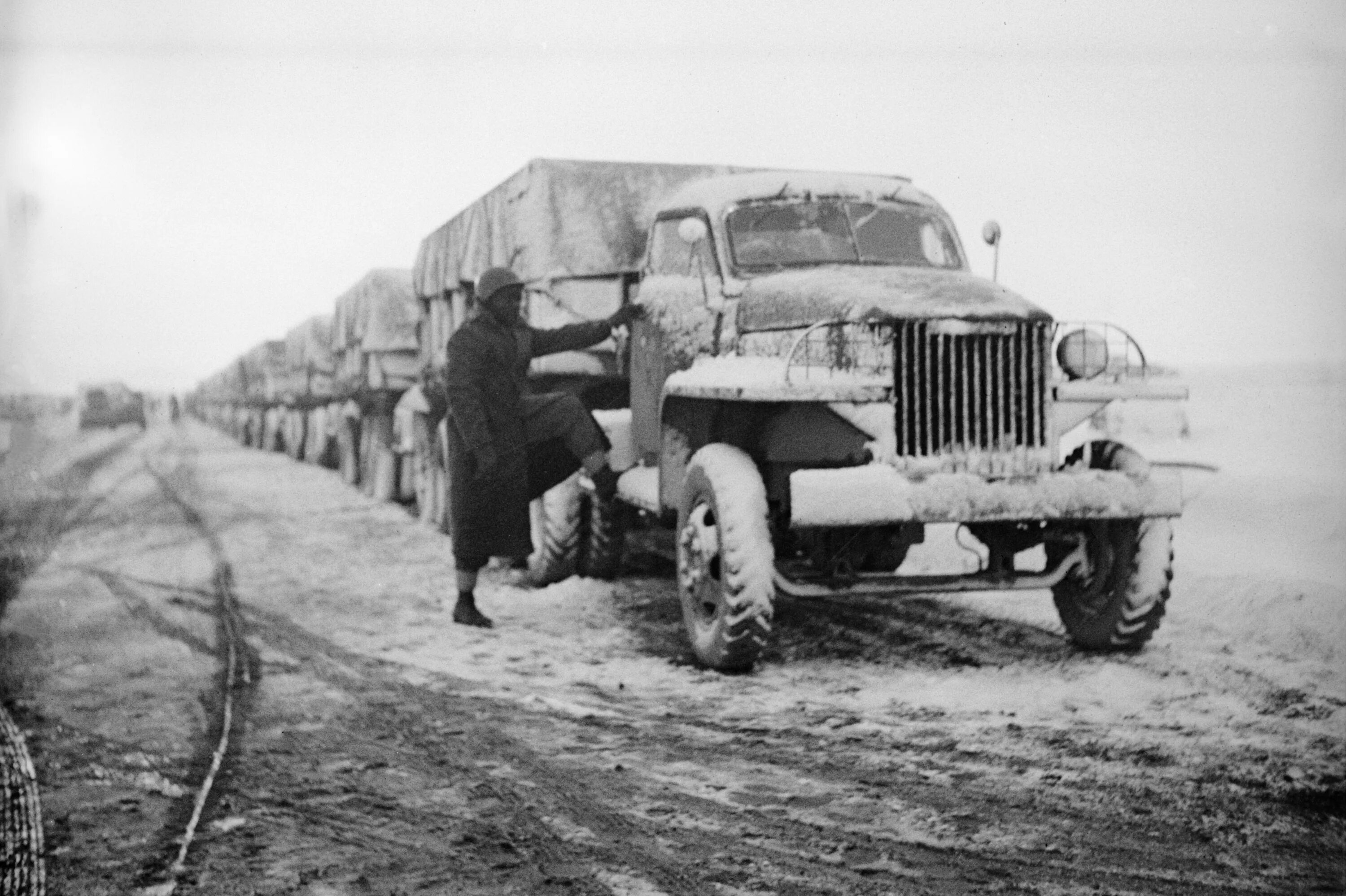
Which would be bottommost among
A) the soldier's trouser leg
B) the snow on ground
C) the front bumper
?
the snow on ground

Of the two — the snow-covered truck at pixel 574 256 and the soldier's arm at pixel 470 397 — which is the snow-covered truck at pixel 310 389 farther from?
the soldier's arm at pixel 470 397

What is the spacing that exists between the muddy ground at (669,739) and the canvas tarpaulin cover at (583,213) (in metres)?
2.27

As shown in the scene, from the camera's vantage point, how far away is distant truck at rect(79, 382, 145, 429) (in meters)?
50.4

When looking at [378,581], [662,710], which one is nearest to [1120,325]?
[662,710]

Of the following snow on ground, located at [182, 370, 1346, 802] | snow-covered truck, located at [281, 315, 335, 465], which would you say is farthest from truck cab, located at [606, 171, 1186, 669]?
snow-covered truck, located at [281, 315, 335, 465]

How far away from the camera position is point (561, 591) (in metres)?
8.81

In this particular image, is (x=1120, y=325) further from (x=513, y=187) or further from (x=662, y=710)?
(x=513, y=187)

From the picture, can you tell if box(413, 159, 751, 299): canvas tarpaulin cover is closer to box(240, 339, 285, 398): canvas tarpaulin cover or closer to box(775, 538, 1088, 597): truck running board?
box(775, 538, 1088, 597): truck running board

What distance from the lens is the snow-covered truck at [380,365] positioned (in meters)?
16.0

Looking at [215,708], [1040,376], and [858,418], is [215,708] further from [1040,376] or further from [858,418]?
[1040,376]

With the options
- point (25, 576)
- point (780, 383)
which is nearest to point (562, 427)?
point (780, 383)

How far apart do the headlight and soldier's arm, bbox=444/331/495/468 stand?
127 inches

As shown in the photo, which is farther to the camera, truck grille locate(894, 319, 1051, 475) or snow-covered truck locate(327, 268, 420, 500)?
snow-covered truck locate(327, 268, 420, 500)

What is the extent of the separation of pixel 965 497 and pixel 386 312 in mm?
12235
